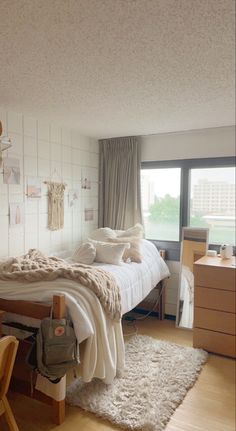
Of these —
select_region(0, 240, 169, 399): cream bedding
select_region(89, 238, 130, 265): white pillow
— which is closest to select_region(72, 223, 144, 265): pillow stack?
select_region(89, 238, 130, 265): white pillow

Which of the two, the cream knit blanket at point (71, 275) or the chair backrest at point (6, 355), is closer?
the chair backrest at point (6, 355)

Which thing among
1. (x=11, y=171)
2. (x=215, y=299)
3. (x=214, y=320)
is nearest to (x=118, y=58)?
(x=11, y=171)

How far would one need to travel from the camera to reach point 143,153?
12.4 ft

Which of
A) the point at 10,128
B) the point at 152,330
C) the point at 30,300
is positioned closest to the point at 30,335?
the point at 30,300

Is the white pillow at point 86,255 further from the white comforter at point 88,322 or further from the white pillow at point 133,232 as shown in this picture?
the white comforter at point 88,322

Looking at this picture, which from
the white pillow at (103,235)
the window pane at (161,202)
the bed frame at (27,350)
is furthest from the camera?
the window pane at (161,202)

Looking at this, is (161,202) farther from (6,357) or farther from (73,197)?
(6,357)

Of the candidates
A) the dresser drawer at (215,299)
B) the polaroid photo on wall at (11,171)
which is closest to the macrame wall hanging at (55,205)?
the polaroid photo on wall at (11,171)

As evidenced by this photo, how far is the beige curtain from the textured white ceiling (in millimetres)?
985

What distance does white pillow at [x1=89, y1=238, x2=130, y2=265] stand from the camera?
9.58 feet

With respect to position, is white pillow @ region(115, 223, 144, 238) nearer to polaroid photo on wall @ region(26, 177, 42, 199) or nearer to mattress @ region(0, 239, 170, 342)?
mattress @ region(0, 239, 170, 342)

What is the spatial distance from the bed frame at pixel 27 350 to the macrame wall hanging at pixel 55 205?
130 cm

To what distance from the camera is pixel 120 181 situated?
12.6 ft

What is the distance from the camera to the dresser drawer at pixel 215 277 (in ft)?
8.71
